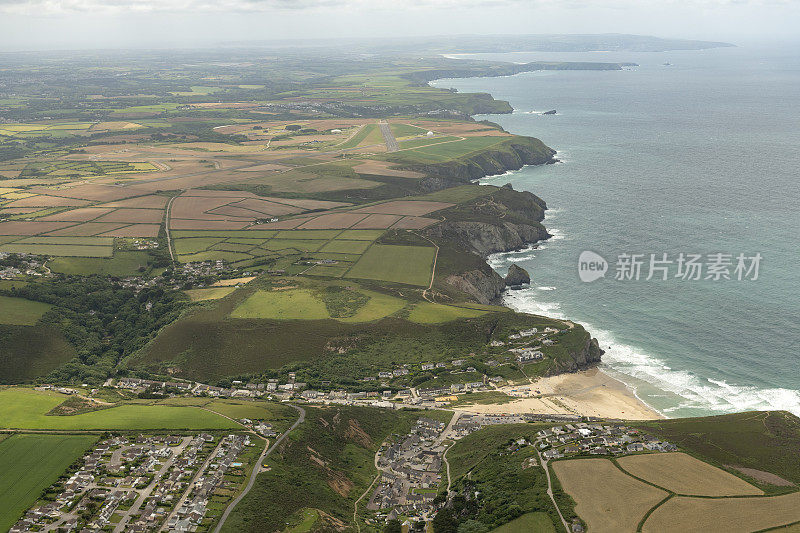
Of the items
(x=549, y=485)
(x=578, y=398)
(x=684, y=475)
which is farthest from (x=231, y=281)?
(x=684, y=475)

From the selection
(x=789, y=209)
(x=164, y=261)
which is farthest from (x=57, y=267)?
(x=789, y=209)

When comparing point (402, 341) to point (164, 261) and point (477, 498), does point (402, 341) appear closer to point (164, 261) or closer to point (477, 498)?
point (477, 498)

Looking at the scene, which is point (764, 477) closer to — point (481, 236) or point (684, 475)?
point (684, 475)

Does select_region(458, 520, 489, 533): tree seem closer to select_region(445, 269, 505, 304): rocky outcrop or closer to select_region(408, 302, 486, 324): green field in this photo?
select_region(408, 302, 486, 324): green field

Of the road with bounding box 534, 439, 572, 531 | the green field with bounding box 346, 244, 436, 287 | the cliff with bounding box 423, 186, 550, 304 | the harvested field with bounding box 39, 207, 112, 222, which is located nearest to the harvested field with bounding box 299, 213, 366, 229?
the green field with bounding box 346, 244, 436, 287

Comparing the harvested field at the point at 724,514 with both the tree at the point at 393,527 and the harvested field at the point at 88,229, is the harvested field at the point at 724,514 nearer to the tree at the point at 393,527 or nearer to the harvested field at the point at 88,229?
the tree at the point at 393,527

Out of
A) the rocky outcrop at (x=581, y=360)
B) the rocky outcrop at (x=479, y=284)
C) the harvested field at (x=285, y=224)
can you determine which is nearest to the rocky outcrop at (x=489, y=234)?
the rocky outcrop at (x=479, y=284)

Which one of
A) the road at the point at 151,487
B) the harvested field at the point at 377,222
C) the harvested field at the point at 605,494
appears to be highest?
the harvested field at the point at 377,222
